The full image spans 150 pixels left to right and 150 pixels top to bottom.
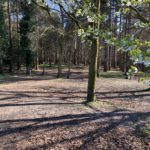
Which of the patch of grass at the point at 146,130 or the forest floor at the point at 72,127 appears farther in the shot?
the patch of grass at the point at 146,130

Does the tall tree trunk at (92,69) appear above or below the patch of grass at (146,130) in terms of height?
above

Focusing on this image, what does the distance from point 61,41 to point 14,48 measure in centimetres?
786

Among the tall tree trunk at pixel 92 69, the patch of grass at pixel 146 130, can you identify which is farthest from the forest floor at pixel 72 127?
the tall tree trunk at pixel 92 69

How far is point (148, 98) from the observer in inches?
468

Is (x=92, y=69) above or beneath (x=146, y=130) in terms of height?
above

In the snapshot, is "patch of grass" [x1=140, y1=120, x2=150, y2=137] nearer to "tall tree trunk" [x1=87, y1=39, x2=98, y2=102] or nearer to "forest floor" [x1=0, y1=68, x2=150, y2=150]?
"forest floor" [x1=0, y1=68, x2=150, y2=150]

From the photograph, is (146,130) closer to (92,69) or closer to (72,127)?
(72,127)

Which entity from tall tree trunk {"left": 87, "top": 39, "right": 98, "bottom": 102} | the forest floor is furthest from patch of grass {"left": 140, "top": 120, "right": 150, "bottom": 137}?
tall tree trunk {"left": 87, "top": 39, "right": 98, "bottom": 102}

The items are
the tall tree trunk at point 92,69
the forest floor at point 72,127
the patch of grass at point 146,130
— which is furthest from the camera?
the tall tree trunk at point 92,69

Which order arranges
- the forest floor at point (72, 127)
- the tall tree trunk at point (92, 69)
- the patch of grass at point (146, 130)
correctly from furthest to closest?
the tall tree trunk at point (92, 69) → the patch of grass at point (146, 130) → the forest floor at point (72, 127)

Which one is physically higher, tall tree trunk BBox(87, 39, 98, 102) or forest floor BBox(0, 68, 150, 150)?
tall tree trunk BBox(87, 39, 98, 102)

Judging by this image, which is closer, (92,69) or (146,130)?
(146,130)

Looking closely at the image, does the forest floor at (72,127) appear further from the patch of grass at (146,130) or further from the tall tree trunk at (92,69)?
the tall tree trunk at (92,69)

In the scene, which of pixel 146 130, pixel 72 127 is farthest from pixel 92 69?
pixel 146 130
